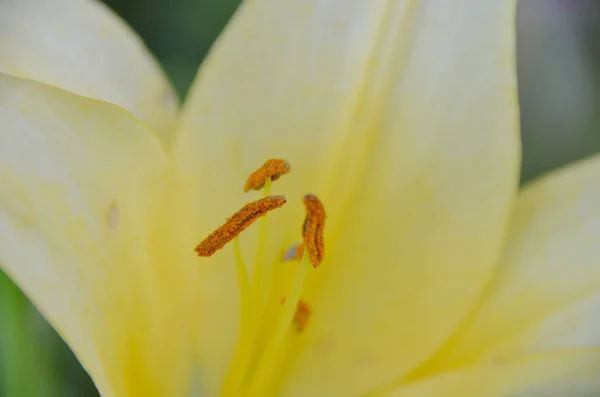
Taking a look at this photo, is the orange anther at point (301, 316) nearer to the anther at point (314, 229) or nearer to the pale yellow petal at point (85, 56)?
the anther at point (314, 229)

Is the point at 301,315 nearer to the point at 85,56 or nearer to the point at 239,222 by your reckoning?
the point at 239,222

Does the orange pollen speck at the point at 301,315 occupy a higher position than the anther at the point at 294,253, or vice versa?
the anther at the point at 294,253

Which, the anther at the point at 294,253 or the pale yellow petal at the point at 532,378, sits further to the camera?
the anther at the point at 294,253

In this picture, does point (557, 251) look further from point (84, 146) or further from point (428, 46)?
point (84, 146)

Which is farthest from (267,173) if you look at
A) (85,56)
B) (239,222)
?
(85,56)

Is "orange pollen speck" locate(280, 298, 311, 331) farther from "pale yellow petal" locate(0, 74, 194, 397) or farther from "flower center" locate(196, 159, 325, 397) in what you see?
"pale yellow petal" locate(0, 74, 194, 397)

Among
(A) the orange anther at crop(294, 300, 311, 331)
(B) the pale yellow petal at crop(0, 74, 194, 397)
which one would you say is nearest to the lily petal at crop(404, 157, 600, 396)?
(A) the orange anther at crop(294, 300, 311, 331)

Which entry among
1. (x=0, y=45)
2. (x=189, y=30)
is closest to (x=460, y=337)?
(x=0, y=45)

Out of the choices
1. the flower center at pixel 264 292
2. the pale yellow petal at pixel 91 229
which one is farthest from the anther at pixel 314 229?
the pale yellow petal at pixel 91 229
